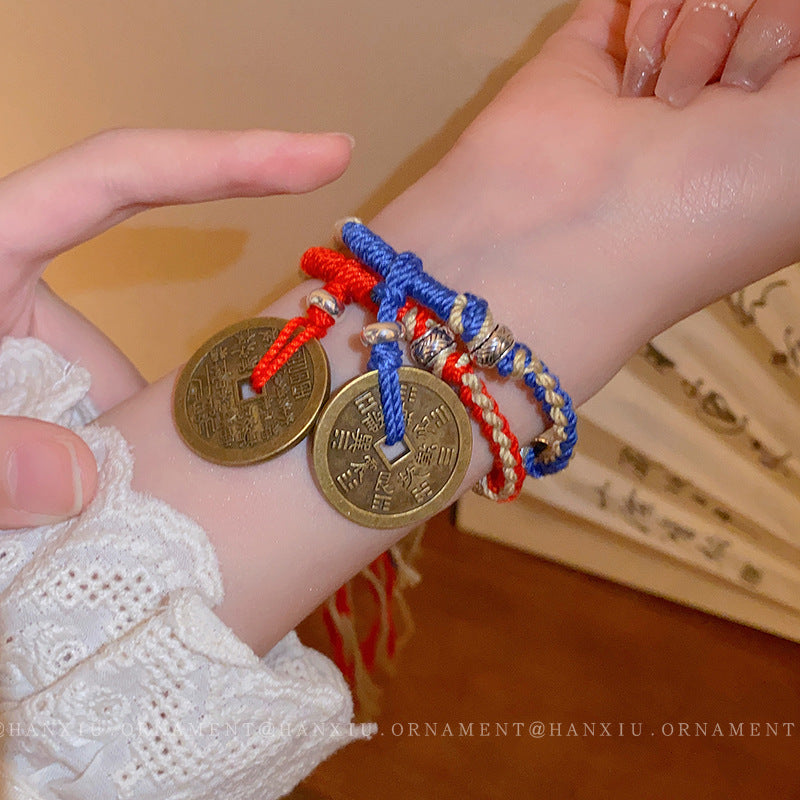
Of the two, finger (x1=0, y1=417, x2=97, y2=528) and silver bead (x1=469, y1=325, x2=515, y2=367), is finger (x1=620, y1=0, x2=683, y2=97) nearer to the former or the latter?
silver bead (x1=469, y1=325, x2=515, y2=367)

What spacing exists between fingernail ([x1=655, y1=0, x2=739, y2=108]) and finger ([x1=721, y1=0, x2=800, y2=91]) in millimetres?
12

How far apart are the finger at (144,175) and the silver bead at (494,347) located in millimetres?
210

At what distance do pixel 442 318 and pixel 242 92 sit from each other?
1.77 feet

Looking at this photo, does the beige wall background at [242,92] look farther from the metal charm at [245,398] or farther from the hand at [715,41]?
the metal charm at [245,398]

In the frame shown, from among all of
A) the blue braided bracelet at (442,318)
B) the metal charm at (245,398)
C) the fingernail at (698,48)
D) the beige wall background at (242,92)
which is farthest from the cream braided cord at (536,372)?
the beige wall background at (242,92)

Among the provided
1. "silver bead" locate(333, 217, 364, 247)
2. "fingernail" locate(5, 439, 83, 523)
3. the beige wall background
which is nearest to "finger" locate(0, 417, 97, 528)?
"fingernail" locate(5, 439, 83, 523)

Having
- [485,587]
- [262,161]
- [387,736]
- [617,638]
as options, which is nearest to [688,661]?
[617,638]

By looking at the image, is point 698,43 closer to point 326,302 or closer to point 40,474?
point 326,302

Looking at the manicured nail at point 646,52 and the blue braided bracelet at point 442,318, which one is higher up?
the manicured nail at point 646,52

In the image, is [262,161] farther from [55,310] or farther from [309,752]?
[309,752]

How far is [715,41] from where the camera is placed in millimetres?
582

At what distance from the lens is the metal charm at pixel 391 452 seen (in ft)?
1.81

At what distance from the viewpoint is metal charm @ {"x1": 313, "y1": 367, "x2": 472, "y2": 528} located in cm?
55

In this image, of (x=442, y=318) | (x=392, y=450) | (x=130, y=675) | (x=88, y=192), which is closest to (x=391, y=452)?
(x=392, y=450)
